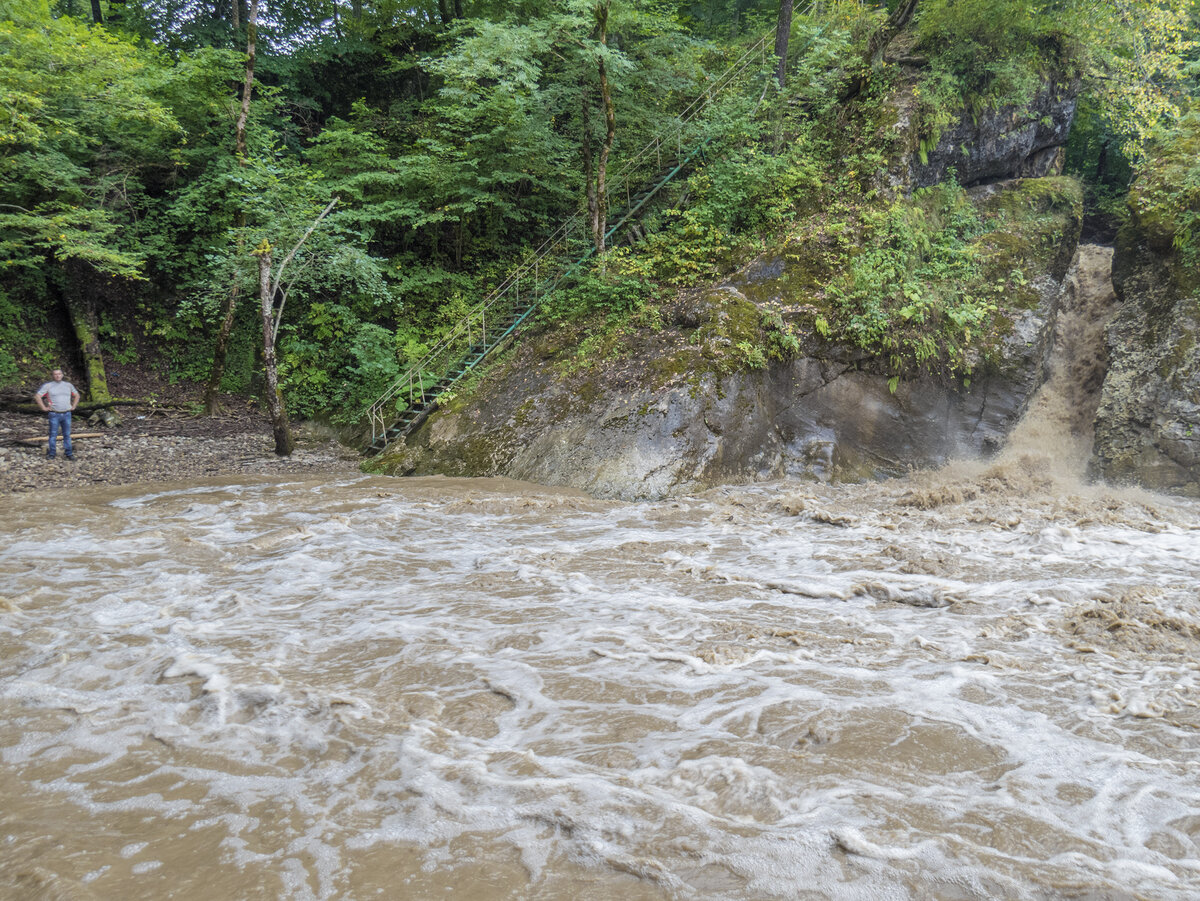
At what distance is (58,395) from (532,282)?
906 cm

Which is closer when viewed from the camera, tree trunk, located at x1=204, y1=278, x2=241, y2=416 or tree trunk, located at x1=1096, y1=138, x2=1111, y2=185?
tree trunk, located at x1=204, y1=278, x2=241, y2=416

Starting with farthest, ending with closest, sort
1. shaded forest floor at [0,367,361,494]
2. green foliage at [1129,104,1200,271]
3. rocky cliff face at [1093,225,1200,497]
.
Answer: green foliage at [1129,104,1200,271] < shaded forest floor at [0,367,361,494] < rocky cliff face at [1093,225,1200,497]

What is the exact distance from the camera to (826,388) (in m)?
11.1

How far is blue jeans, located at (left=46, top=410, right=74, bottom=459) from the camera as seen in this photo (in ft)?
37.2

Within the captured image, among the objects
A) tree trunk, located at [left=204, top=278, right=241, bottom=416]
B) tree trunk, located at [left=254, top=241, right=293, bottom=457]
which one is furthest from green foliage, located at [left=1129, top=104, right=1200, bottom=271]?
tree trunk, located at [left=204, top=278, right=241, bottom=416]

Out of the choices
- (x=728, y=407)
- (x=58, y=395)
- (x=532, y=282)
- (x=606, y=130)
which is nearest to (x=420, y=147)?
(x=532, y=282)

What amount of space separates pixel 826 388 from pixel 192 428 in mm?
12845

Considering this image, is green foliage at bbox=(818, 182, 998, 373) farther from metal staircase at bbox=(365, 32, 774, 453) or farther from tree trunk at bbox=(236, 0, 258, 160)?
tree trunk at bbox=(236, 0, 258, 160)

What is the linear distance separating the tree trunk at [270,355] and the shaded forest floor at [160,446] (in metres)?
0.37

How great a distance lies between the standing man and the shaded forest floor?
19 centimetres

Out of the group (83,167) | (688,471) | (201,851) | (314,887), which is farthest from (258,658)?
(83,167)

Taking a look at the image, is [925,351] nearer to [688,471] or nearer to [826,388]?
[826,388]

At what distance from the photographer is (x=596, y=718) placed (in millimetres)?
3646

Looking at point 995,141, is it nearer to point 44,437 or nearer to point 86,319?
point 44,437
